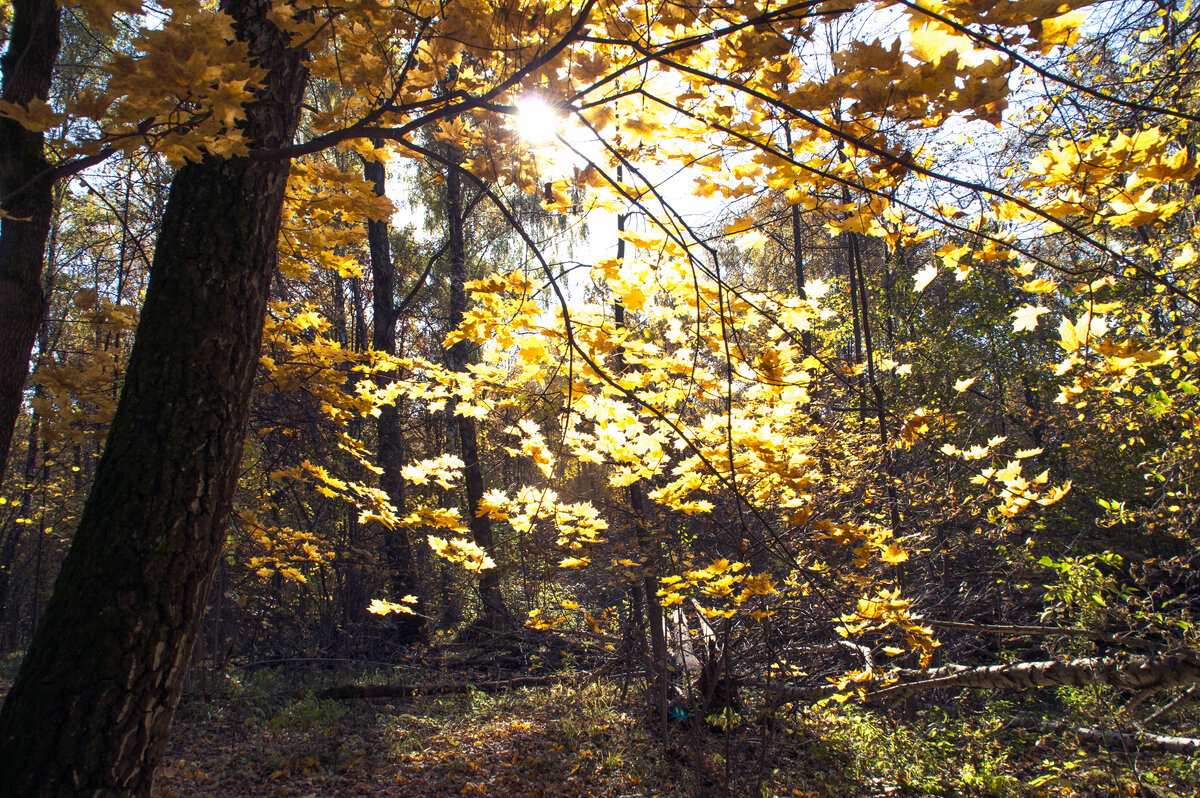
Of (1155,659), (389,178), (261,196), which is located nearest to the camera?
(261,196)

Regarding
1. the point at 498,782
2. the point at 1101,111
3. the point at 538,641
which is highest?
the point at 1101,111

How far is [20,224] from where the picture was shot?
230 cm

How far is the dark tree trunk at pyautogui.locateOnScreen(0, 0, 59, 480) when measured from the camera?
218 cm

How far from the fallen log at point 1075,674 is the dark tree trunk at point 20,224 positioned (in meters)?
3.66

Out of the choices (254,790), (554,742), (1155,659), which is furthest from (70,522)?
(1155,659)

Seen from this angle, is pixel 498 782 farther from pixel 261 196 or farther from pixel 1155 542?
pixel 1155 542

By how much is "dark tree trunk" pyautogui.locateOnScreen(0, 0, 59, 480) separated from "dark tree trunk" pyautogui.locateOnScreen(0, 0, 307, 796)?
1024 millimetres

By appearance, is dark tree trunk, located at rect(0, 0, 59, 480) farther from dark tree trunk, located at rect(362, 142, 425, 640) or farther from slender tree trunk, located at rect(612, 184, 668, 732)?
dark tree trunk, located at rect(362, 142, 425, 640)

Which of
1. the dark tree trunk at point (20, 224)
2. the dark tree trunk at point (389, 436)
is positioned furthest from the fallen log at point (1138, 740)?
the dark tree trunk at point (389, 436)

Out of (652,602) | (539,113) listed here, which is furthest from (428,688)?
(539,113)

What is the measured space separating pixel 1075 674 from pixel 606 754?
10.7 feet

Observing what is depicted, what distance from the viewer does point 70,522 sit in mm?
12320

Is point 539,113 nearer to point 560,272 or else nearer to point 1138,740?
point 560,272

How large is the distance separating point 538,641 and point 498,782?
11.5ft
